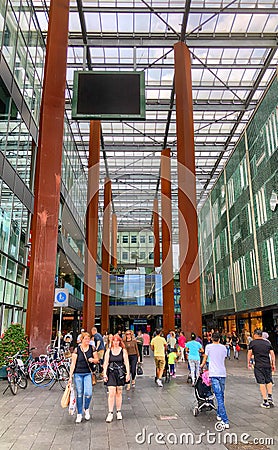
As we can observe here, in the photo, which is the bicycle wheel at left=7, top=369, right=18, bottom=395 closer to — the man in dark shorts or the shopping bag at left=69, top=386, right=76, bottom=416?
the shopping bag at left=69, top=386, right=76, bottom=416

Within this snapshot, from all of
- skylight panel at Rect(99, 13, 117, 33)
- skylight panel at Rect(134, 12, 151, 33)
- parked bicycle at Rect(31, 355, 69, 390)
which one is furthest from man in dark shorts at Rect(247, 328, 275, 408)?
skylight panel at Rect(99, 13, 117, 33)

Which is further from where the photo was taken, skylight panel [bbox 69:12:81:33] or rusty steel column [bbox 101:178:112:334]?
rusty steel column [bbox 101:178:112:334]

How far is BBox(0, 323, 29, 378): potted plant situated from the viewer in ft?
43.8

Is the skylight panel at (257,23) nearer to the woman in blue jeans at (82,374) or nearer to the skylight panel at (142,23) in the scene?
the skylight panel at (142,23)

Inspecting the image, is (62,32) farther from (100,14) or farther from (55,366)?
(55,366)

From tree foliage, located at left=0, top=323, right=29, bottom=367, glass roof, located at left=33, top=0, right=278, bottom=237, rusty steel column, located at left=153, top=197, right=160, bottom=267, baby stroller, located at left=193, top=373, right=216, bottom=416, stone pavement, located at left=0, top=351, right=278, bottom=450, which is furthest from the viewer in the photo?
rusty steel column, located at left=153, top=197, right=160, bottom=267

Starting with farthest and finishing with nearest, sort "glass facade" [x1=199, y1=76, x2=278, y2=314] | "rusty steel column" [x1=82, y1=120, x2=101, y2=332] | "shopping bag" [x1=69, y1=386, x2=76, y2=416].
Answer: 1. "rusty steel column" [x1=82, y1=120, x2=101, y2=332]
2. "glass facade" [x1=199, y1=76, x2=278, y2=314]
3. "shopping bag" [x1=69, y1=386, x2=76, y2=416]

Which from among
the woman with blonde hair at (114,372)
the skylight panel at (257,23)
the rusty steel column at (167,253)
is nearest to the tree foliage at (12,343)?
the woman with blonde hair at (114,372)

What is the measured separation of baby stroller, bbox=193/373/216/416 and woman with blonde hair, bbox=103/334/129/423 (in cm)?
169

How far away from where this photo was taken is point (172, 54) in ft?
97.2

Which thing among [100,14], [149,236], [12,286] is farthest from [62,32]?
[149,236]

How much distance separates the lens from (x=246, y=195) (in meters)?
30.4

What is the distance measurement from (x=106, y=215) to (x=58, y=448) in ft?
126

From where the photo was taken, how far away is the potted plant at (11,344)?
1334 centimetres
